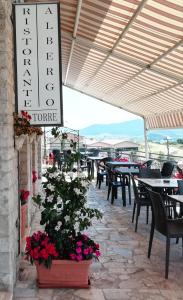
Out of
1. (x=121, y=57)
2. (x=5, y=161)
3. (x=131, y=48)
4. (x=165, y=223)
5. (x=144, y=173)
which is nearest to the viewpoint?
(x=5, y=161)

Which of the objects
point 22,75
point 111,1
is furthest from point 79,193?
point 111,1

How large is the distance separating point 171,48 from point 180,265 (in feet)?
Result: 13.0

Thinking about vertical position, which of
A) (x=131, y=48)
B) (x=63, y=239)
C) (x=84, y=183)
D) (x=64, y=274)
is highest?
(x=131, y=48)

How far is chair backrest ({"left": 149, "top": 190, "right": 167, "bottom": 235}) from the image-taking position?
4070mm

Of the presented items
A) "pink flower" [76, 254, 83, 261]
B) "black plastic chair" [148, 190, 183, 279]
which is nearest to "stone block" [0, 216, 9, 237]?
"pink flower" [76, 254, 83, 261]

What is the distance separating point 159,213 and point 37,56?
2.11 metres

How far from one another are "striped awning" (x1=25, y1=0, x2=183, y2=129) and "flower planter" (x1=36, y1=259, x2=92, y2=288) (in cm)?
355

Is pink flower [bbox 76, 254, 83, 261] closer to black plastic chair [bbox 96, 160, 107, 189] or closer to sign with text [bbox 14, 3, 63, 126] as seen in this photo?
sign with text [bbox 14, 3, 63, 126]

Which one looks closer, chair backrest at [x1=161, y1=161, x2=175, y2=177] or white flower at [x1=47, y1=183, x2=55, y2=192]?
white flower at [x1=47, y1=183, x2=55, y2=192]

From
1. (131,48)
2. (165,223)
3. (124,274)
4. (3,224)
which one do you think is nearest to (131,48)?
(131,48)

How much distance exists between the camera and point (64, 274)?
145 inches

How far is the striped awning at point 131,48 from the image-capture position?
5.90 meters

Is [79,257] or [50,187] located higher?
[50,187]

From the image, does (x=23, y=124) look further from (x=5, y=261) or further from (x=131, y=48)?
(x=131, y=48)
